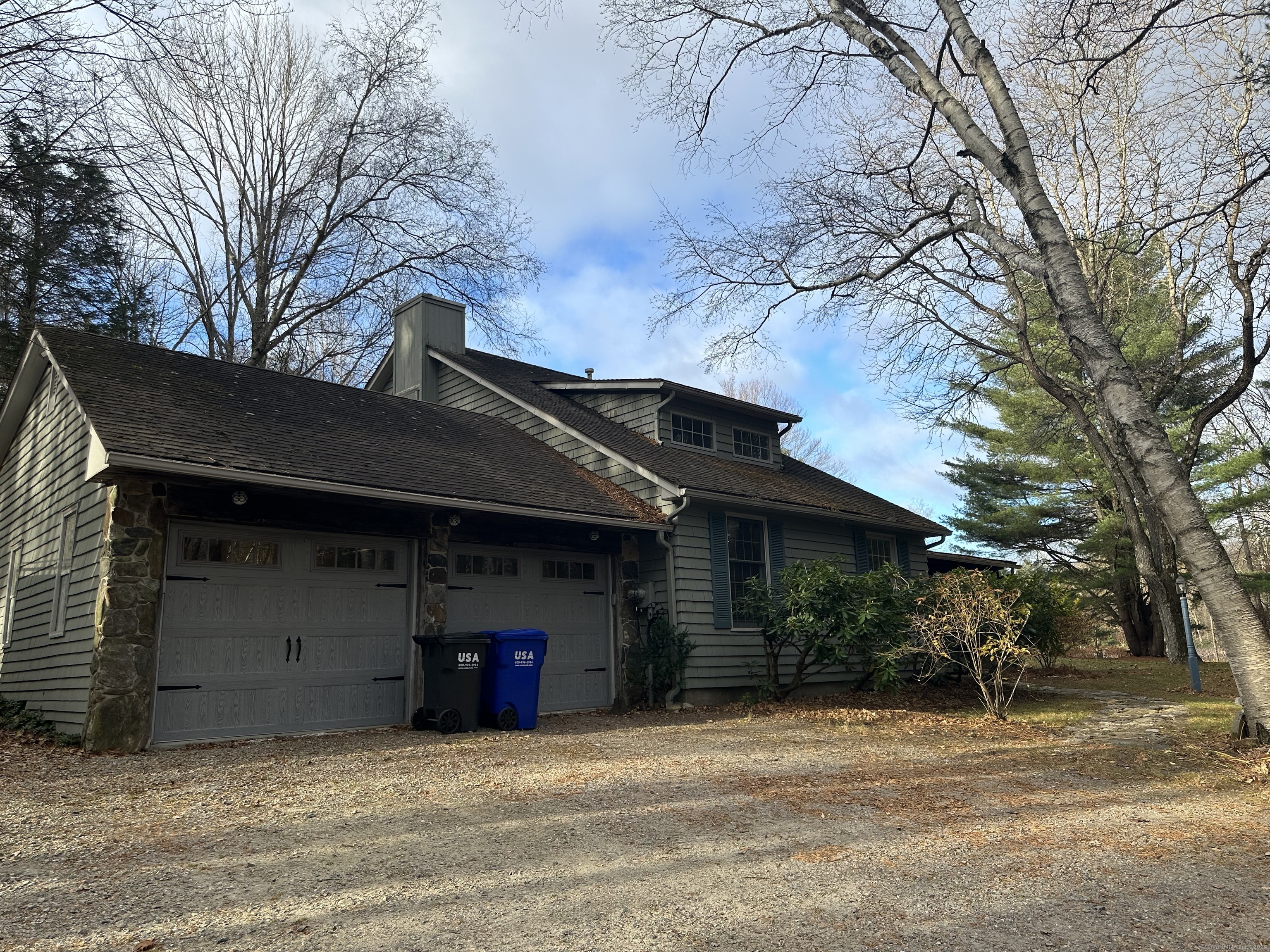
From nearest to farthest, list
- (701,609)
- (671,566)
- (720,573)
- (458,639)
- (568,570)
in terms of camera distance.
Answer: (458,639)
(568,570)
(671,566)
(701,609)
(720,573)

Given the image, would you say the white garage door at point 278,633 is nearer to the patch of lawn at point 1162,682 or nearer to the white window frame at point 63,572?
the white window frame at point 63,572

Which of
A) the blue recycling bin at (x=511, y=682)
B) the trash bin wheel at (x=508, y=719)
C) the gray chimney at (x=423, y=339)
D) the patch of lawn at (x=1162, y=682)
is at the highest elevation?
the gray chimney at (x=423, y=339)

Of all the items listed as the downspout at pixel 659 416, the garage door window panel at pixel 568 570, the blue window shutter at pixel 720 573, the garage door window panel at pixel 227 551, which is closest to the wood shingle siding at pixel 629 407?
the downspout at pixel 659 416

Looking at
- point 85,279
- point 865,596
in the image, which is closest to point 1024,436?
point 865,596

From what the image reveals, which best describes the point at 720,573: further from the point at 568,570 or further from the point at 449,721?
the point at 449,721

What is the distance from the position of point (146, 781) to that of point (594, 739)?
382 cm

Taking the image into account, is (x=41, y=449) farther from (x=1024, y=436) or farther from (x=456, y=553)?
(x=1024, y=436)

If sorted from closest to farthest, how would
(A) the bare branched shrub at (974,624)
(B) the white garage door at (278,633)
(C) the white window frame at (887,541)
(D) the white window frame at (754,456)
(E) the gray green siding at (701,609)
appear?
(B) the white garage door at (278,633), (A) the bare branched shrub at (974,624), (E) the gray green siding at (701,609), (C) the white window frame at (887,541), (D) the white window frame at (754,456)

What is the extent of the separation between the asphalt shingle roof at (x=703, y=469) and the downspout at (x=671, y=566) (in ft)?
0.97

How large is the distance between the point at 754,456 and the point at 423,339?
6.51 metres

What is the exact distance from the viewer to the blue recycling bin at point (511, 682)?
8.86 m

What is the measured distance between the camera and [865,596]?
10961 mm

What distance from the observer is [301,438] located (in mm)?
9539

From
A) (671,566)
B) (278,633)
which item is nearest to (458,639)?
(278,633)
